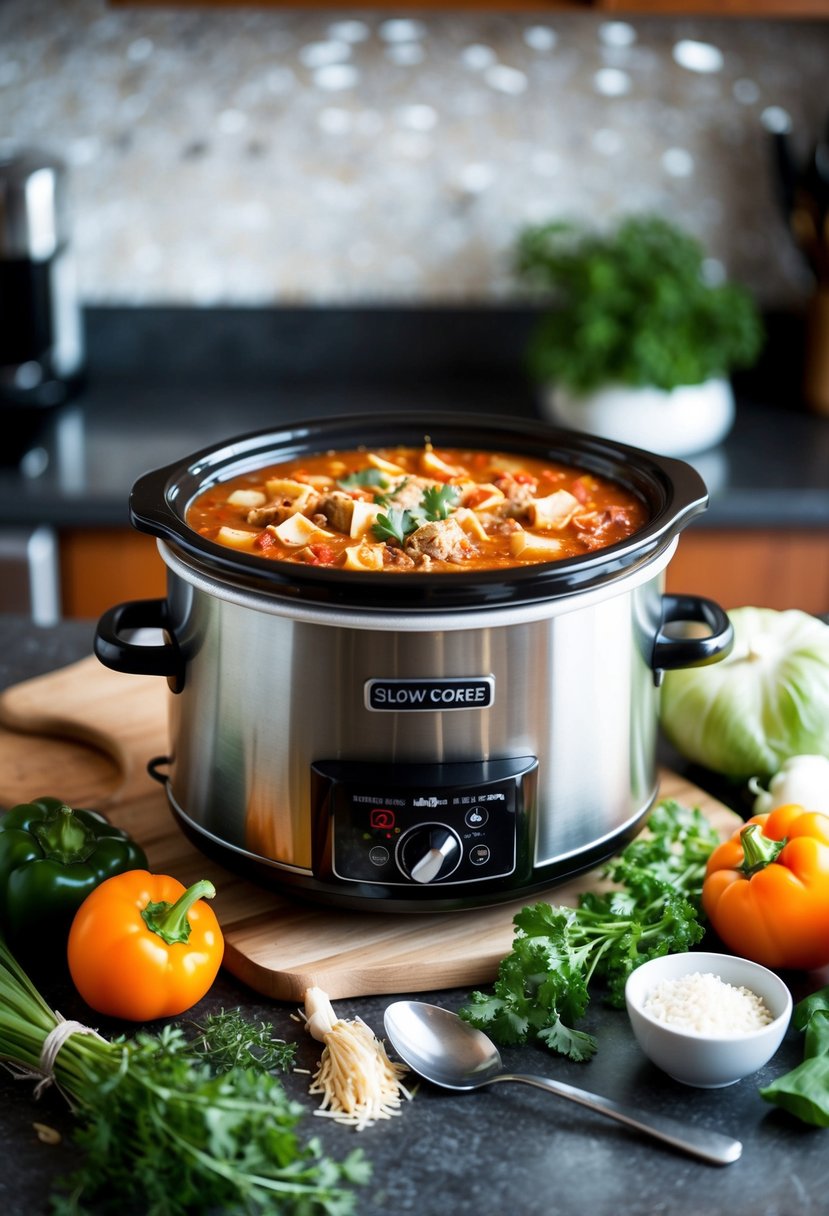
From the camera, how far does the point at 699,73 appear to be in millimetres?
4062

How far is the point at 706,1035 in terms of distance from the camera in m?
1.34

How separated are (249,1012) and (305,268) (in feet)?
9.96

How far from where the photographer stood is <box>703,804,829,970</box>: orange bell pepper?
59.1 inches

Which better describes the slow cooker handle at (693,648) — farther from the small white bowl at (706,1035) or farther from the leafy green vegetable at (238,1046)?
the leafy green vegetable at (238,1046)

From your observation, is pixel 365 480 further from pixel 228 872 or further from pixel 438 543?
pixel 228 872

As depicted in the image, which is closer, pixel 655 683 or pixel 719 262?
pixel 655 683

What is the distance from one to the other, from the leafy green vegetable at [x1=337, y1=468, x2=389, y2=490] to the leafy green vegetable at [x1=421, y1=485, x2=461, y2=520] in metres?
0.15

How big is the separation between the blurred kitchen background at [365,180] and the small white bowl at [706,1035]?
250 centimetres

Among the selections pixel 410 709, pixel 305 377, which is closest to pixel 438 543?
pixel 410 709

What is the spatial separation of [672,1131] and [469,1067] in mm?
213

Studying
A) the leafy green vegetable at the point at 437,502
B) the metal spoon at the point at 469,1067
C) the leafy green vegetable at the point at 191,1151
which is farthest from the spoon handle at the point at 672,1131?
the leafy green vegetable at the point at 437,502

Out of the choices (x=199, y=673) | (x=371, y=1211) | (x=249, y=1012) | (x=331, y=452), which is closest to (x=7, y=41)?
(x=331, y=452)

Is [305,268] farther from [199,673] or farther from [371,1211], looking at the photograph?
[371,1211]

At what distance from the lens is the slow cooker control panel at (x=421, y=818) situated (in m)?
1.51
